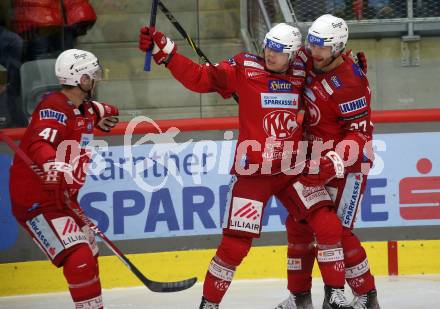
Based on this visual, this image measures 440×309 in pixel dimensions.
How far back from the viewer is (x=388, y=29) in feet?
23.1

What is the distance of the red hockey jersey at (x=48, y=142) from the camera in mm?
4602

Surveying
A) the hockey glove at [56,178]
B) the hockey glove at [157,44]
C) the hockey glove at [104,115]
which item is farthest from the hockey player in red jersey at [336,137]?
the hockey glove at [56,178]

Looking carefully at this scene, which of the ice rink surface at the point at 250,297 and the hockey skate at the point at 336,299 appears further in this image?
the ice rink surface at the point at 250,297

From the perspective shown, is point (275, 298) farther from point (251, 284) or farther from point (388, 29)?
point (388, 29)

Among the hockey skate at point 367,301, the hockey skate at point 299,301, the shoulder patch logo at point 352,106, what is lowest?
the hockey skate at point 299,301

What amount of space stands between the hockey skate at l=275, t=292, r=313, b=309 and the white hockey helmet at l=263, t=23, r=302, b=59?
4.05ft

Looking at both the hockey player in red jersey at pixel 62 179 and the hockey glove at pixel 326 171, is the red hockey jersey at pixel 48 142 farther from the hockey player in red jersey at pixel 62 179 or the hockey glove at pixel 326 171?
the hockey glove at pixel 326 171

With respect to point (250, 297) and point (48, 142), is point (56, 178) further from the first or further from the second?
point (250, 297)

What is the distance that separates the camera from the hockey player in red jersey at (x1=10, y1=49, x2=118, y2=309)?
181 inches

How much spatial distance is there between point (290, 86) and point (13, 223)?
2.02 meters

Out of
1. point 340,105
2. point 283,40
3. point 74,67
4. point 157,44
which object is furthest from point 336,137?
point 74,67

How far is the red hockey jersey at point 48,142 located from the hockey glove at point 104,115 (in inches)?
8.5

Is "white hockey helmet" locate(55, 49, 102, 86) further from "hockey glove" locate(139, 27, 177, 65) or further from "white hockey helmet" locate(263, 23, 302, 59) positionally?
"white hockey helmet" locate(263, 23, 302, 59)

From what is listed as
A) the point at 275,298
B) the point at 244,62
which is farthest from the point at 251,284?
the point at 244,62
